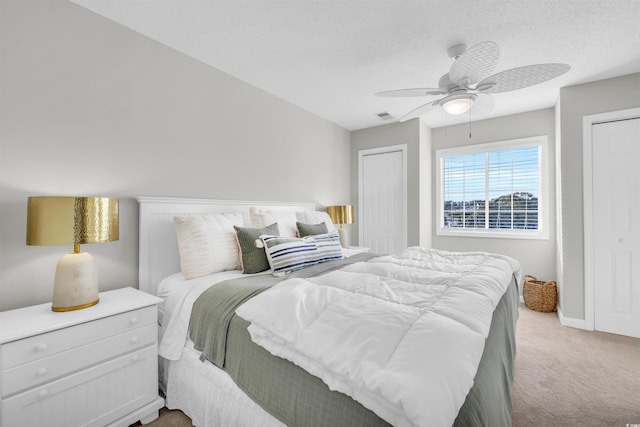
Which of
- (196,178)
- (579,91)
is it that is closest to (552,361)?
(579,91)

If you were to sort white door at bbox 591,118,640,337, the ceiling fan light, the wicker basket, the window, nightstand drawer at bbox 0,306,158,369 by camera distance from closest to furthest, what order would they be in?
nightstand drawer at bbox 0,306,158,369, the ceiling fan light, white door at bbox 591,118,640,337, the wicker basket, the window

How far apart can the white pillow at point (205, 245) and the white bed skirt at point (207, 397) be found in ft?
1.73

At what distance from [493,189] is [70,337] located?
15.8 ft

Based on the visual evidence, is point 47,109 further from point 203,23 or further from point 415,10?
point 415,10

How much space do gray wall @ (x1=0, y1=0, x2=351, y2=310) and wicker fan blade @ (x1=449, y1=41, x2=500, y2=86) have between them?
1.99 meters

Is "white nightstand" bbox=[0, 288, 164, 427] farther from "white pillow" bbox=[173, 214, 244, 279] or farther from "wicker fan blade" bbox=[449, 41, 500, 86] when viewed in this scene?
"wicker fan blade" bbox=[449, 41, 500, 86]

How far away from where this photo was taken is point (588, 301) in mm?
2957

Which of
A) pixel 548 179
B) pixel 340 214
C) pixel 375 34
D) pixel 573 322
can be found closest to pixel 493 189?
pixel 548 179

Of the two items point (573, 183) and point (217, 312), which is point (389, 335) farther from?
point (573, 183)

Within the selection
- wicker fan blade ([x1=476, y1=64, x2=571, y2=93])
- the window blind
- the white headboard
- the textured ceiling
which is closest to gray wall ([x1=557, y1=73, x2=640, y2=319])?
the textured ceiling

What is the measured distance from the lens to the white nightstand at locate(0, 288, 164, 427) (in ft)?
3.94

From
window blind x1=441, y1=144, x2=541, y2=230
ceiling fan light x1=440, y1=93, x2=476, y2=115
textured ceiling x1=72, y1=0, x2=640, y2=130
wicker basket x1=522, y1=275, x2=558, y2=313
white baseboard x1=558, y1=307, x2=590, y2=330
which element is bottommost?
white baseboard x1=558, y1=307, x2=590, y2=330

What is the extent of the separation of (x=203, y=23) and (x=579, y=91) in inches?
148

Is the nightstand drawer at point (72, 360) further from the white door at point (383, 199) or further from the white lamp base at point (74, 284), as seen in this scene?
the white door at point (383, 199)
